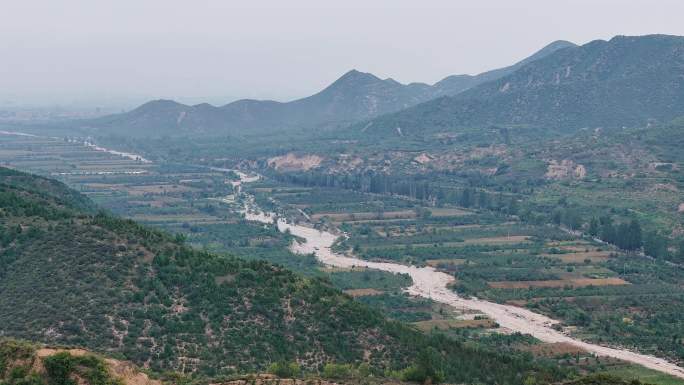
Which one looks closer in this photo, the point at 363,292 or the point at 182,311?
the point at 182,311

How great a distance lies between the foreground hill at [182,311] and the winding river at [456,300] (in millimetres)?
10066

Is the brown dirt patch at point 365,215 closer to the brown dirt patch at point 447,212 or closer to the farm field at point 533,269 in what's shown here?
→ the farm field at point 533,269

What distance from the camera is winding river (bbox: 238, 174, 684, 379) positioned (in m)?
67.1

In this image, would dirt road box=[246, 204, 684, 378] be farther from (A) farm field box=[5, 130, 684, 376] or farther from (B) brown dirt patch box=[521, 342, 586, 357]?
(A) farm field box=[5, 130, 684, 376]

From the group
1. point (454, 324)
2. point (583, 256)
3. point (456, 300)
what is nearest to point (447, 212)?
point (583, 256)

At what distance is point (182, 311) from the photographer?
5347cm

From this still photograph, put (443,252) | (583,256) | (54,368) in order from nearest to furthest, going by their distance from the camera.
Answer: (54,368), (583,256), (443,252)

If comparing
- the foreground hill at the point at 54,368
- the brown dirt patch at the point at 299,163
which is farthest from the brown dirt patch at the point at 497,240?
the foreground hill at the point at 54,368

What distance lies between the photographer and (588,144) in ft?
548

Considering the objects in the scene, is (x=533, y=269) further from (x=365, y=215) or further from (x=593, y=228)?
(x=365, y=215)

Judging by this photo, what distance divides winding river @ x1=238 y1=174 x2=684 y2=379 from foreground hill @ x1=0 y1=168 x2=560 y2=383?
33.0ft

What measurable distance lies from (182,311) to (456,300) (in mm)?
39662

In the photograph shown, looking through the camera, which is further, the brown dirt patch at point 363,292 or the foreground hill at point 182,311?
the brown dirt patch at point 363,292

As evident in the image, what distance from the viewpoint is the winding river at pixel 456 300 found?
67125mm
